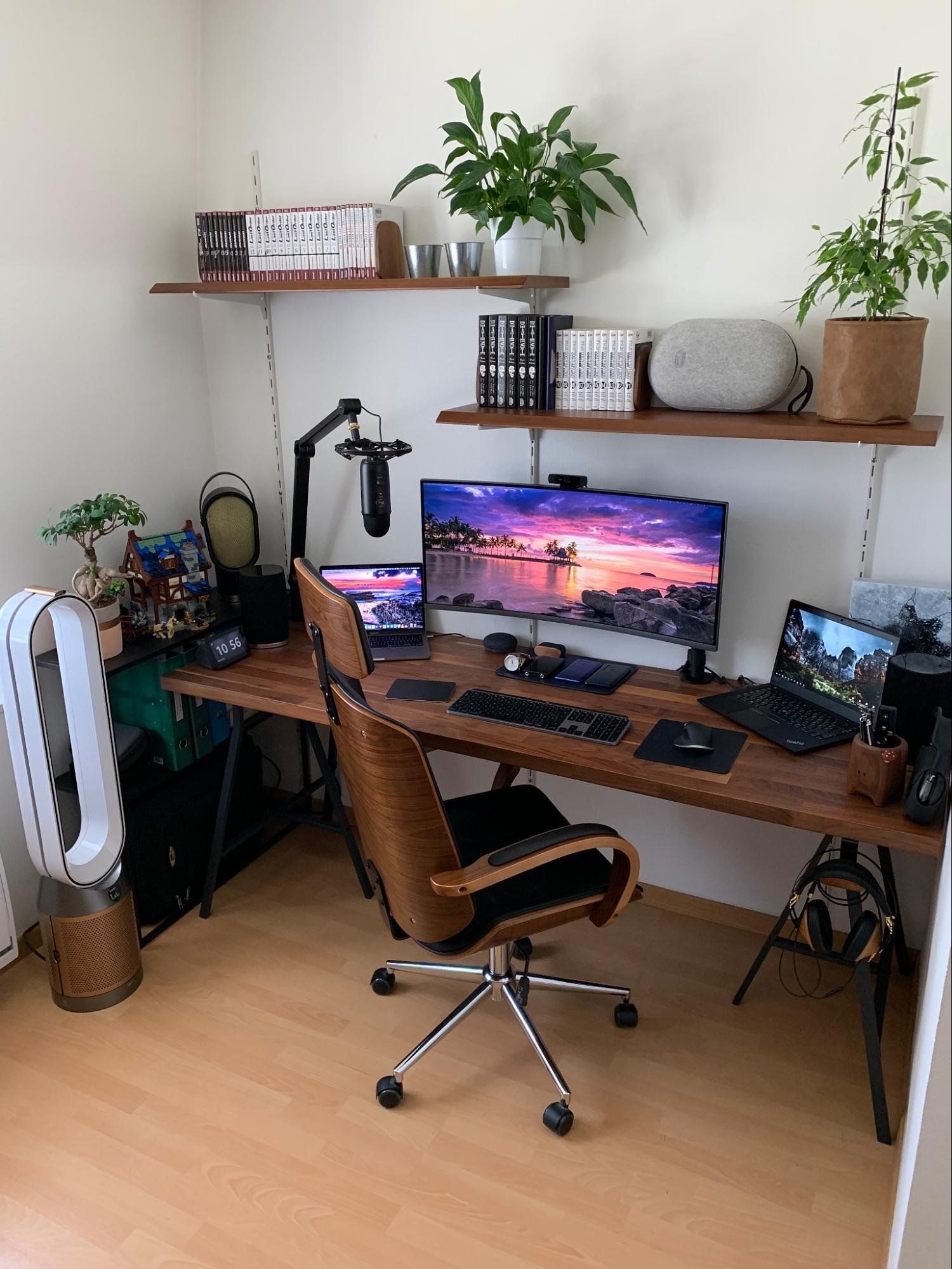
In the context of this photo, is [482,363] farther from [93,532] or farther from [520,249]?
[93,532]

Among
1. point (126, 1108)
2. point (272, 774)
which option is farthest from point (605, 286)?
point (126, 1108)

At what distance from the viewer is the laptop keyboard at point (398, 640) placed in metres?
2.64

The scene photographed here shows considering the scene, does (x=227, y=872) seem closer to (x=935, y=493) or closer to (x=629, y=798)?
(x=629, y=798)

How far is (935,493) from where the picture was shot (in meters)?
1.49

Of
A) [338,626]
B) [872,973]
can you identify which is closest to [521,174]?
[338,626]

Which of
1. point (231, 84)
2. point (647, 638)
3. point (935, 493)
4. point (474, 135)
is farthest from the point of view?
point (231, 84)

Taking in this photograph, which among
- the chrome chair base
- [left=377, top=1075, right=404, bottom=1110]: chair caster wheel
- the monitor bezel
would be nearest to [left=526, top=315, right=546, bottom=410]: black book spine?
the monitor bezel

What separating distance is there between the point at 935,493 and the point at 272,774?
7.85 feet

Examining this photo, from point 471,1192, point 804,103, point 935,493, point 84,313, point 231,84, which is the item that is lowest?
point 471,1192

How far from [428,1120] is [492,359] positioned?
174 centimetres

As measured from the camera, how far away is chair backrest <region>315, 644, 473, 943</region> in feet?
5.36

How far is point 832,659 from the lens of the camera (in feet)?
6.95

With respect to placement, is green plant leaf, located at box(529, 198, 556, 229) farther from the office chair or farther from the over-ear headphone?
the over-ear headphone

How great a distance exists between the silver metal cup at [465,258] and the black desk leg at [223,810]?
4.05ft
